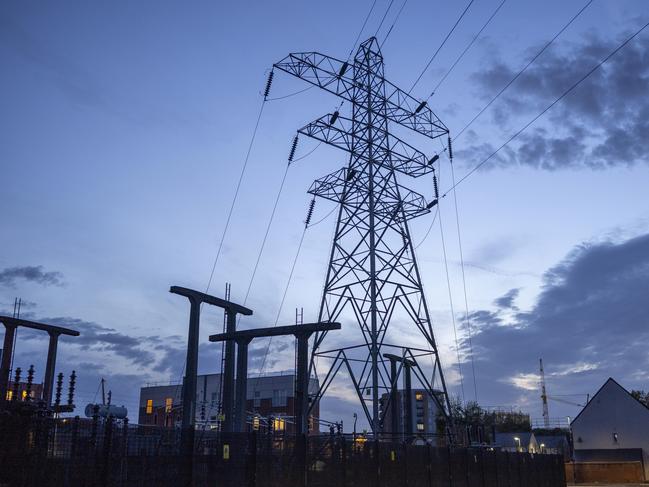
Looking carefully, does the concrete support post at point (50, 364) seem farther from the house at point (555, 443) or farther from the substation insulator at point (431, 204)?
the house at point (555, 443)

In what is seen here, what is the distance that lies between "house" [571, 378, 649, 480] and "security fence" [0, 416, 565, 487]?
39.7 m

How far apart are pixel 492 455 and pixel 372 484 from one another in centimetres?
877

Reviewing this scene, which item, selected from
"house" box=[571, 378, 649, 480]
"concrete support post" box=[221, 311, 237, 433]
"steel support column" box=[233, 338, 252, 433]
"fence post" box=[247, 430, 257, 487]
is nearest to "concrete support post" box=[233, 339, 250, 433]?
"steel support column" box=[233, 338, 252, 433]

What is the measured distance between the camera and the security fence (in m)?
14.1

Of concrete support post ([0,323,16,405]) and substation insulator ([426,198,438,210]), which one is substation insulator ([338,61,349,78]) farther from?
concrete support post ([0,323,16,405])

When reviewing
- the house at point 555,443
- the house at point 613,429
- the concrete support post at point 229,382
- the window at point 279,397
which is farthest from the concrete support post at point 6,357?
the house at point 555,443

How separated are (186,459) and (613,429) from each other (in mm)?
51138

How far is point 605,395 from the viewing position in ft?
188

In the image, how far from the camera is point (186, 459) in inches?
595

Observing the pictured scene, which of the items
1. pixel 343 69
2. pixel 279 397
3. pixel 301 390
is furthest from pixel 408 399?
pixel 279 397

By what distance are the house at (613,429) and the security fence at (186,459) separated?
39671mm

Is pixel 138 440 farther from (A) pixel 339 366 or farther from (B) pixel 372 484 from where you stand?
(A) pixel 339 366

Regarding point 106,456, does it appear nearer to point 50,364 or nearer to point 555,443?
point 50,364

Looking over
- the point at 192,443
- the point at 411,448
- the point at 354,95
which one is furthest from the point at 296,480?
the point at 354,95
